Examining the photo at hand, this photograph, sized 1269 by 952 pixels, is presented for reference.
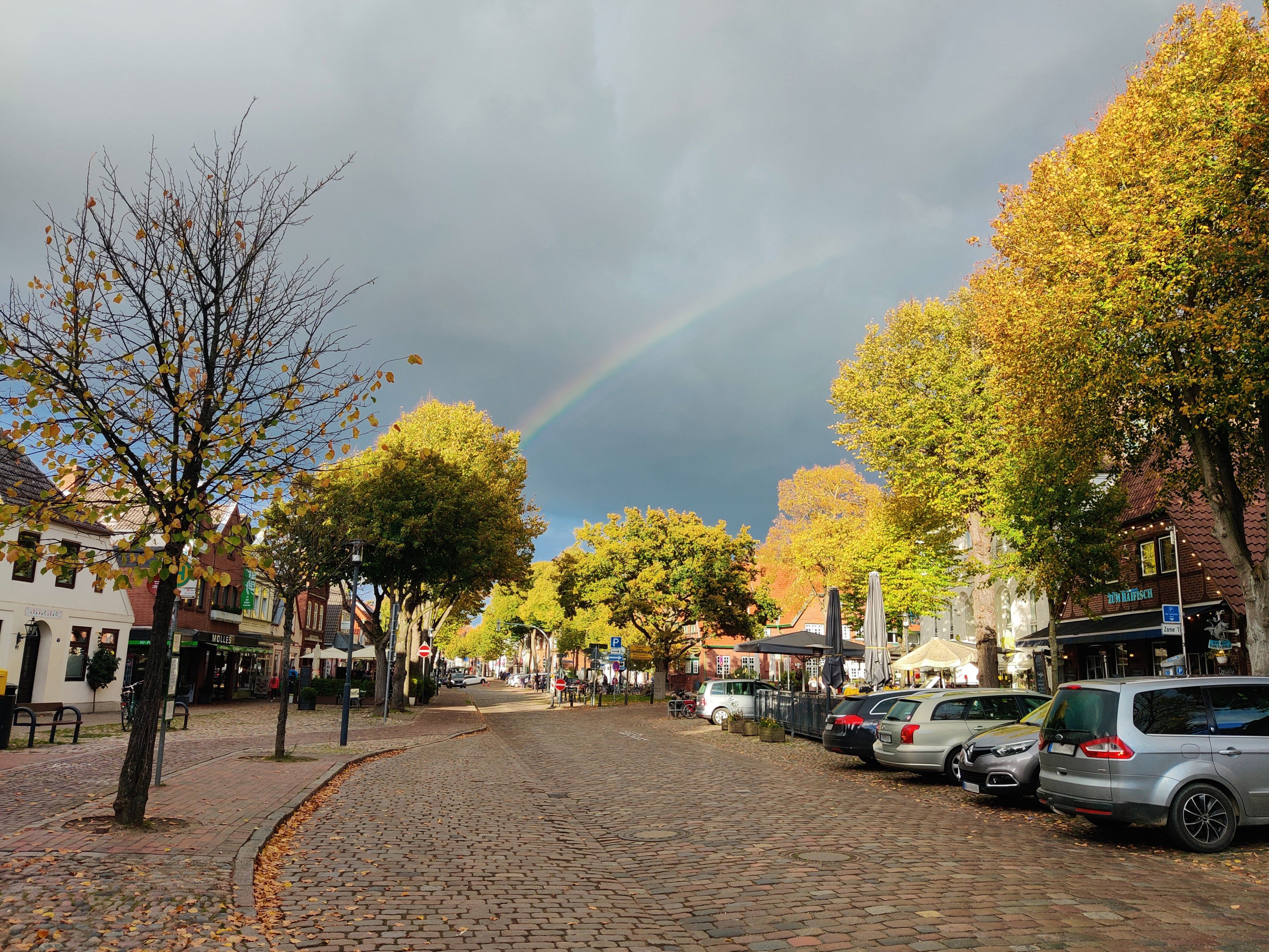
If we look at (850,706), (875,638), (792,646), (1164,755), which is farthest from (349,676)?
(792,646)

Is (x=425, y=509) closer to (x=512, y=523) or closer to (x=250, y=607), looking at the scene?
(x=512, y=523)

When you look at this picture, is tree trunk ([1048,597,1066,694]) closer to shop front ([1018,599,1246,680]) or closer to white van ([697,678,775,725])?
shop front ([1018,599,1246,680])

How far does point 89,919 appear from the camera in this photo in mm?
5773

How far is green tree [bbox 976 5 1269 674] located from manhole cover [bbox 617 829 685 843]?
412 inches

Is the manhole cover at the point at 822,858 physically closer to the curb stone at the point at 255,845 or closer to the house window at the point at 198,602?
the curb stone at the point at 255,845

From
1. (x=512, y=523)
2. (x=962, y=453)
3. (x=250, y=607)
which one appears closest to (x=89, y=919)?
(x=962, y=453)

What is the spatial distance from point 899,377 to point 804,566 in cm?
2484

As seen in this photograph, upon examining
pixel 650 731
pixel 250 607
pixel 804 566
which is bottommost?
pixel 650 731


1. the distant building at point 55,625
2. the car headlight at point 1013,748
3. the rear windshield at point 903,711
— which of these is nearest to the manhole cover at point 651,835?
the car headlight at point 1013,748

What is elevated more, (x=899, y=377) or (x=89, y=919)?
(x=899, y=377)

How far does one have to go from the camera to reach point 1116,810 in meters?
8.98

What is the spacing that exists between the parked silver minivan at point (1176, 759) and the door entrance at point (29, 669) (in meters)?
28.8

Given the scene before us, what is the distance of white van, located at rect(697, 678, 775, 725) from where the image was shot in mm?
31188

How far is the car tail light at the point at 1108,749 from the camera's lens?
9023 millimetres
